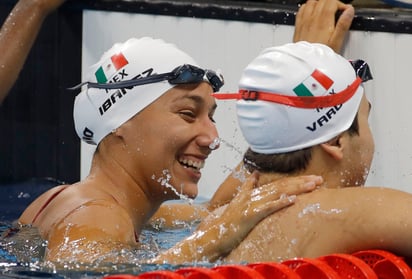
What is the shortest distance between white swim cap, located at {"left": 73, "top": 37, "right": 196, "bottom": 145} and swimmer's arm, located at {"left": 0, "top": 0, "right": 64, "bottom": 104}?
863 mm

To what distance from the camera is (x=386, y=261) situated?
8.27ft

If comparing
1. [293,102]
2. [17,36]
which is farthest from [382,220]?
[17,36]

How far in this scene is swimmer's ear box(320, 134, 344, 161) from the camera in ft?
8.82

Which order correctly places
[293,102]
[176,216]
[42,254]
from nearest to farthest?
1. [293,102]
2. [42,254]
3. [176,216]

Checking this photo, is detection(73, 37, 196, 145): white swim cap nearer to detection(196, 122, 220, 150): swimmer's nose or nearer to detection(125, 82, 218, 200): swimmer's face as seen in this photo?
detection(125, 82, 218, 200): swimmer's face

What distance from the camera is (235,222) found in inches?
106

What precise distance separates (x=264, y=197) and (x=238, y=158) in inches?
79.5

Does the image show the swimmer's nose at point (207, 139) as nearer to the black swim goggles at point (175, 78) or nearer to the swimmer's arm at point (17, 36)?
the black swim goggles at point (175, 78)

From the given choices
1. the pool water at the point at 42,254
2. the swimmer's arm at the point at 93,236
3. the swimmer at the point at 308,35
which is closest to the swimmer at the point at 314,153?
the pool water at the point at 42,254

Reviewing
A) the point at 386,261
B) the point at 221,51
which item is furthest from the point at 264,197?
the point at 221,51

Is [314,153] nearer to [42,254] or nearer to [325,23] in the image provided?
[42,254]

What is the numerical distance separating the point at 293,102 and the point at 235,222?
338 millimetres

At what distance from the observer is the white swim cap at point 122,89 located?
3490 millimetres

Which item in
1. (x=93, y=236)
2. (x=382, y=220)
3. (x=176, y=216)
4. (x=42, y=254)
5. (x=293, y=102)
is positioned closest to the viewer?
(x=382, y=220)
